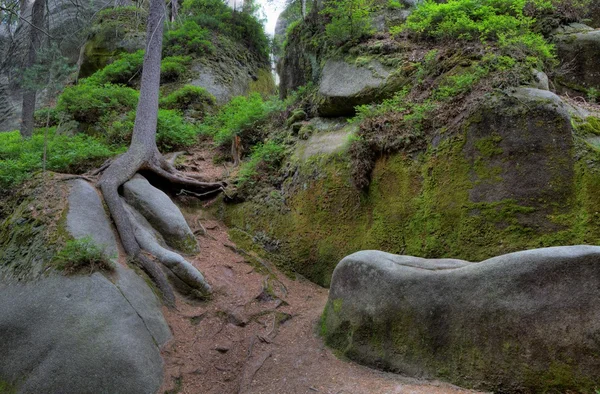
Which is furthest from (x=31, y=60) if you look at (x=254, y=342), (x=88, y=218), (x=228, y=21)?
(x=254, y=342)

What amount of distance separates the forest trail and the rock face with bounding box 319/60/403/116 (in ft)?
13.9

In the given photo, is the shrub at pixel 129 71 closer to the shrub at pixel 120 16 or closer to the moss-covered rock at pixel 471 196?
the shrub at pixel 120 16

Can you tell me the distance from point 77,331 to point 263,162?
6052mm

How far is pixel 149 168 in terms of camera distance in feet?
31.9

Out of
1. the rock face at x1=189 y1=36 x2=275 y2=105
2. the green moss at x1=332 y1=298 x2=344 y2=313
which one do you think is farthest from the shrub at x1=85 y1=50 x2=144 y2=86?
the green moss at x1=332 y1=298 x2=344 y2=313

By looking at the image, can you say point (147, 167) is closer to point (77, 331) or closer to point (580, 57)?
point (77, 331)

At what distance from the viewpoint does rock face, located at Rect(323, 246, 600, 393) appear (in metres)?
4.32

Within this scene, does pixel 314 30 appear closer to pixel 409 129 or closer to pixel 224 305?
pixel 409 129

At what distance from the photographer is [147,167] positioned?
31.8ft

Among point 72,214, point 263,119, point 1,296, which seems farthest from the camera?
point 263,119

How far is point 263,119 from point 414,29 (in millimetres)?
4849

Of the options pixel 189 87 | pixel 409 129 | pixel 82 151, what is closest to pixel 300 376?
pixel 409 129

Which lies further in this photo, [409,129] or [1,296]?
[409,129]

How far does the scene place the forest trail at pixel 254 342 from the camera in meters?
5.55
